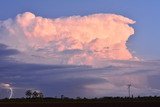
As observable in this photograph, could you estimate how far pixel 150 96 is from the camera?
10800 cm
